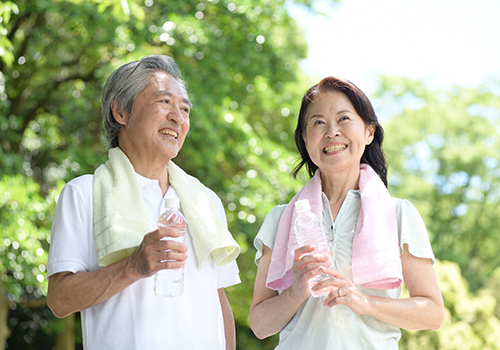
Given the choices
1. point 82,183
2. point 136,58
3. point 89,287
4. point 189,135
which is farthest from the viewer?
point 189,135

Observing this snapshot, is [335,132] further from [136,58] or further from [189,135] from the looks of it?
[189,135]

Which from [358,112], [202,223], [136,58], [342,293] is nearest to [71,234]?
[202,223]

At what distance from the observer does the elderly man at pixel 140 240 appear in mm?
2205

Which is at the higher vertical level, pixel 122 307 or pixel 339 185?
pixel 339 185

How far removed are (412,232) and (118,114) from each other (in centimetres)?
147

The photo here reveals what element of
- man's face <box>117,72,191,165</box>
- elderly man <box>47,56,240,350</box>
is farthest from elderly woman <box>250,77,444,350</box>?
man's face <box>117,72,191,165</box>

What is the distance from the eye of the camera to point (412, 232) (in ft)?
7.79

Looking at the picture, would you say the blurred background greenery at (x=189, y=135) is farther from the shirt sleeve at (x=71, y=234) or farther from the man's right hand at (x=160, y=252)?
the man's right hand at (x=160, y=252)

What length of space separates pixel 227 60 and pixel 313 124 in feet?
20.8

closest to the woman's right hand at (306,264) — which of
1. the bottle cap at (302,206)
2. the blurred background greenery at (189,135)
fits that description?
the bottle cap at (302,206)

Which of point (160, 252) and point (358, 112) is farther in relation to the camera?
point (358, 112)

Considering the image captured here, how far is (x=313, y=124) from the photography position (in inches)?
101

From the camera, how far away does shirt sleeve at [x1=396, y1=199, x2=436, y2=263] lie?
232 cm

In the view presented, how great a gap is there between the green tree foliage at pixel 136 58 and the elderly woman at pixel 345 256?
455cm
